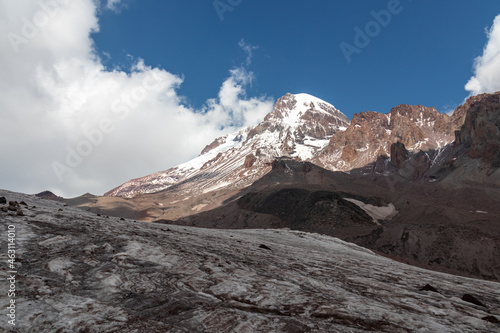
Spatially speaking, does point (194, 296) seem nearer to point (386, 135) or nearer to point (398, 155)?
point (398, 155)

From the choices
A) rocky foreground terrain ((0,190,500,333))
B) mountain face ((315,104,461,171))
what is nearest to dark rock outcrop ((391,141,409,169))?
mountain face ((315,104,461,171))

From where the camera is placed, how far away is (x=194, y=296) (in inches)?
232

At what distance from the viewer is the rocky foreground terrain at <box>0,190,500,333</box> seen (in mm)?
4727

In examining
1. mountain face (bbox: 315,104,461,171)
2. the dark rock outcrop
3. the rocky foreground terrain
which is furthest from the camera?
mountain face (bbox: 315,104,461,171)

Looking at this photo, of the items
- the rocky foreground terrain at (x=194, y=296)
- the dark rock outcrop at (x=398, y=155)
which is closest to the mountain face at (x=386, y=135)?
the dark rock outcrop at (x=398, y=155)

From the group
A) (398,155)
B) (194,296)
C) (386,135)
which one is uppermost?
(386,135)

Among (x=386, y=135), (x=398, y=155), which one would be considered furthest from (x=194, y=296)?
(x=386, y=135)

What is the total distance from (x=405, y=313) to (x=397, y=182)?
13613 centimetres

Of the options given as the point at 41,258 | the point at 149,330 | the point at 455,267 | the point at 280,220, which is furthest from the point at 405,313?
the point at 280,220

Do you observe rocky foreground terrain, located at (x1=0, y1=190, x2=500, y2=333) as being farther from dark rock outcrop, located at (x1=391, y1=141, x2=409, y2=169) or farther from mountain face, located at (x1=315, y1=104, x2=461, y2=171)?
mountain face, located at (x1=315, y1=104, x2=461, y2=171)

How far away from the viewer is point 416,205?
74.4m

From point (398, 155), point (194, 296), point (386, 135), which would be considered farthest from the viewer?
point (386, 135)

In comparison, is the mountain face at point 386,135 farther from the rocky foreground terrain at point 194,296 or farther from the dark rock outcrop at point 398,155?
the rocky foreground terrain at point 194,296

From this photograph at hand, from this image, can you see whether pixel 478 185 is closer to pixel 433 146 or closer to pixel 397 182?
pixel 397 182
